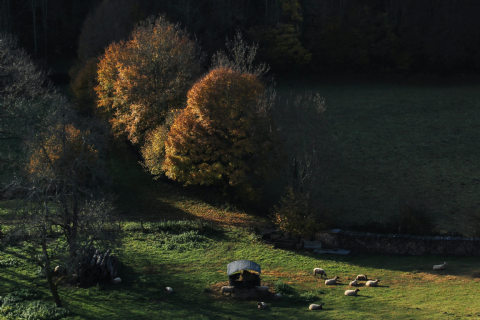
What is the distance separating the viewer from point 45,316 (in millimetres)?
19312

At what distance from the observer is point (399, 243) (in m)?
29.5

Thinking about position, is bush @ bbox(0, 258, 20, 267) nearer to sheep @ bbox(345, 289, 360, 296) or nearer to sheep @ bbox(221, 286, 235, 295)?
sheep @ bbox(221, 286, 235, 295)

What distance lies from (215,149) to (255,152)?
3372 mm

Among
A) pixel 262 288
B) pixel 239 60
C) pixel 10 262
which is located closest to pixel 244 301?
pixel 262 288

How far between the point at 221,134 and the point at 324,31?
45823mm

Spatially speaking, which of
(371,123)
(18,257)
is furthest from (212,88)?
(371,123)

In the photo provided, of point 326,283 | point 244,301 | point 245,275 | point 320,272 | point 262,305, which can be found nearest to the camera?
point 262,305

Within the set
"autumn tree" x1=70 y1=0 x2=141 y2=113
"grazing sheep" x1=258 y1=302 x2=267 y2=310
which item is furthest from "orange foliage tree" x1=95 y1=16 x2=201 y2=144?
"grazing sheep" x1=258 y1=302 x2=267 y2=310

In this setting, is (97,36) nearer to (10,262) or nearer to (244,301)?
(10,262)

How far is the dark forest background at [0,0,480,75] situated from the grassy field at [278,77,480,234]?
396 cm

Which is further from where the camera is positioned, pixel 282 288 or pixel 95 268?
pixel 95 268

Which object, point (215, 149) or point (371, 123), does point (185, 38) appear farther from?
point (371, 123)

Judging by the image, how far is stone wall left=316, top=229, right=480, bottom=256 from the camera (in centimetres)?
2806

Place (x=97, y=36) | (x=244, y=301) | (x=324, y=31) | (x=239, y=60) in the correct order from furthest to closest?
(x=324, y=31)
(x=97, y=36)
(x=239, y=60)
(x=244, y=301)
